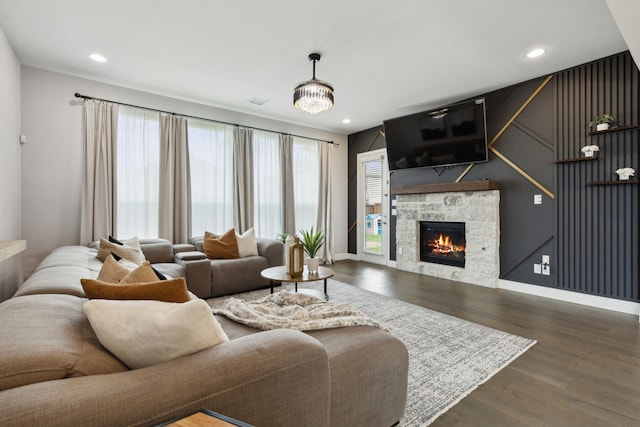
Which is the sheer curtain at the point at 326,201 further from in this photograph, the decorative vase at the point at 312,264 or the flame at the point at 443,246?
the decorative vase at the point at 312,264

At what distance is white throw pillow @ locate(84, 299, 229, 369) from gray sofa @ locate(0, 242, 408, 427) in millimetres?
39

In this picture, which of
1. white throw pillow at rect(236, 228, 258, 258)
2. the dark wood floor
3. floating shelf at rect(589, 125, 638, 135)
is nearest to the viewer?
the dark wood floor

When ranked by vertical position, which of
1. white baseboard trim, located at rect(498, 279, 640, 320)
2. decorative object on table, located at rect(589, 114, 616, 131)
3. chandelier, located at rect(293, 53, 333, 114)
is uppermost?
chandelier, located at rect(293, 53, 333, 114)

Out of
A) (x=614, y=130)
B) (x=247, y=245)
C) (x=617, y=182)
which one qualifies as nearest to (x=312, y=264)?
(x=247, y=245)

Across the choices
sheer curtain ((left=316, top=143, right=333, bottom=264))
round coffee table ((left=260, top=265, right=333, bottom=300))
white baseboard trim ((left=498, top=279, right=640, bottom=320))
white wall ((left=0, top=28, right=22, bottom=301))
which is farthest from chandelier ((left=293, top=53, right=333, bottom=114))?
white baseboard trim ((left=498, top=279, right=640, bottom=320))

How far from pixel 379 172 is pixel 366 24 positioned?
3583mm

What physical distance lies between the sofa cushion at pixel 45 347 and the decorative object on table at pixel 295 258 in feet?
6.60

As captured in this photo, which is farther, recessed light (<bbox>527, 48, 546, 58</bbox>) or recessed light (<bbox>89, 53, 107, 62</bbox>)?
recessed light (<bbox>89, 53, 107, 62</bbox>)

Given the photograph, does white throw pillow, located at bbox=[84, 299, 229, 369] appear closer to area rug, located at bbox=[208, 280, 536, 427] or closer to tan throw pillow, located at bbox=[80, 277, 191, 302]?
tan throw pillow, located at bbox=[80, 277, 191, 302]

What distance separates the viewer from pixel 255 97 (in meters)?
4.48

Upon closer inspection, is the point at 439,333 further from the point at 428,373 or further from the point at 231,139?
the point at 231,139

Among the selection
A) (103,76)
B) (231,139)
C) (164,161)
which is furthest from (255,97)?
(103,76)

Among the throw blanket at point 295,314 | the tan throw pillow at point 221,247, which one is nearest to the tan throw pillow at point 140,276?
the throw blanket at point 295,314

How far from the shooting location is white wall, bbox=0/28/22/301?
8.98 feet
